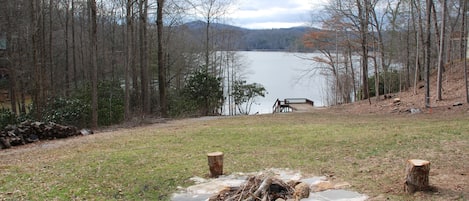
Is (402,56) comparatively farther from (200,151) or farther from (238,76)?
(200,151)

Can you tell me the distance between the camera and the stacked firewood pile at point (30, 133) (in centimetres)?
1145

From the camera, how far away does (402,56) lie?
26062 millimetres

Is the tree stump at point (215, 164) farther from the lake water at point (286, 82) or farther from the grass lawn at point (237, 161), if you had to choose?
the lake water at point (286, 82)

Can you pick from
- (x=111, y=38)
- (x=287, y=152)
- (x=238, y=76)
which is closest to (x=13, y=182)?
(x=287, y=152)

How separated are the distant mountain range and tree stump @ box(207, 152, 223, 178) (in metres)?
24.6

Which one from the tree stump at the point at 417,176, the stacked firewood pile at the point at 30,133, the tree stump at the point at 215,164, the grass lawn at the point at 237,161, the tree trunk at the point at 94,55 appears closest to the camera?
the tree stump at the point at 417,176

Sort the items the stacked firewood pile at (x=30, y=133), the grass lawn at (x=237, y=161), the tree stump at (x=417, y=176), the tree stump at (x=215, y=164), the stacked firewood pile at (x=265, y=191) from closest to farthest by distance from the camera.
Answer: the tree stump at (x=417, y=176), the stacked firewood pile at (x=265, y=191), the grass lawn at (x=237, y=161), the tree stump at (x=215, y=164), the stacked firewood pile at (x=30, y=133)

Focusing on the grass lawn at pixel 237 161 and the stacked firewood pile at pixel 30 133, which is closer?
the grass lawn at pixel 237 161

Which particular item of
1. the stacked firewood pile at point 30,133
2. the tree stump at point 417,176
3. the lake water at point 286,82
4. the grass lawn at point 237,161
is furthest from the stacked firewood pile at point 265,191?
the lake water at point 286,82

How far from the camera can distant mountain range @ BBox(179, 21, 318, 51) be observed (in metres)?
32.8

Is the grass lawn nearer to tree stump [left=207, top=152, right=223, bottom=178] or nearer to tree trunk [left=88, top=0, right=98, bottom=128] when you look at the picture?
tree stump [left=207, top=152, right=223, bottom=178]

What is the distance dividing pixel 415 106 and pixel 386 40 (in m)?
11.7

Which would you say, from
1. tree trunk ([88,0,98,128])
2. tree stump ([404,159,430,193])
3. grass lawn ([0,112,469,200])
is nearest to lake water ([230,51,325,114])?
tree trunk ([88,0,98,128])

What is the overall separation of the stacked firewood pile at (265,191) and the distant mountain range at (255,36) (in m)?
25.7
